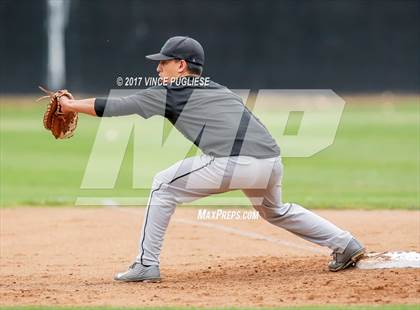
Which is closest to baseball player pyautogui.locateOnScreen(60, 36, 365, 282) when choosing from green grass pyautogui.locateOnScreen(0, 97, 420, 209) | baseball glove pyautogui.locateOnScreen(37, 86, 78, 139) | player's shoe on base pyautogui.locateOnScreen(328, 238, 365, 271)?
baseball glove pyautogui.locateOnScreen(37, 86, 78, 139)

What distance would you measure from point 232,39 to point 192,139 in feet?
83.0

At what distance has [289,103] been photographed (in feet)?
108

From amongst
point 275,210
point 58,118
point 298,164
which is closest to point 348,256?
point 275,210

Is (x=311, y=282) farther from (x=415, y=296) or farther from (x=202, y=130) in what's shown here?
(x=202, y=130)

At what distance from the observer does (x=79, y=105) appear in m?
7.64

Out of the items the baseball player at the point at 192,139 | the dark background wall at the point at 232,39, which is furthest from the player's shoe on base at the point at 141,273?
the dark background wall at the point at 232,39

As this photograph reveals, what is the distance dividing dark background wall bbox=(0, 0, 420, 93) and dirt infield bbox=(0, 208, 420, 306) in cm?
1952

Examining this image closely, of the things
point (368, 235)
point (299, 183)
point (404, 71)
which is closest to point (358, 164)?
point (299, 183)

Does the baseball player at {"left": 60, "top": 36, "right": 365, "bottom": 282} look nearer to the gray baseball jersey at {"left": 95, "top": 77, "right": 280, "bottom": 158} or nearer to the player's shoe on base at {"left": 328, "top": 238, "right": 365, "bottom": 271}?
the gray baseball jersey at {"left": 95, "top": 77, "right": 280, "bottom": 158}

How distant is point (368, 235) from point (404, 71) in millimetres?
23195

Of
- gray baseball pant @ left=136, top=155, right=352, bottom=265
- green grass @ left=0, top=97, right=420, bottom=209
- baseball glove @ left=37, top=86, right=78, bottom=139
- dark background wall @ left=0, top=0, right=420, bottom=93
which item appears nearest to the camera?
gray baseball pant @ left=136, top=155, right=352, bottom=265

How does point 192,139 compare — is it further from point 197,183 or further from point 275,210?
point 275,210

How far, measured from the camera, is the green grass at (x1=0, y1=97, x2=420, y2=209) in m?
14.8

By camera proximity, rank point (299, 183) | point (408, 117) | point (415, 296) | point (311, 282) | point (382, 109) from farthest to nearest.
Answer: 1. point (382, 109)
2. point (408, 117)
3. point (299, 183)
4. point (311, 282)
5. point (415, 296)
